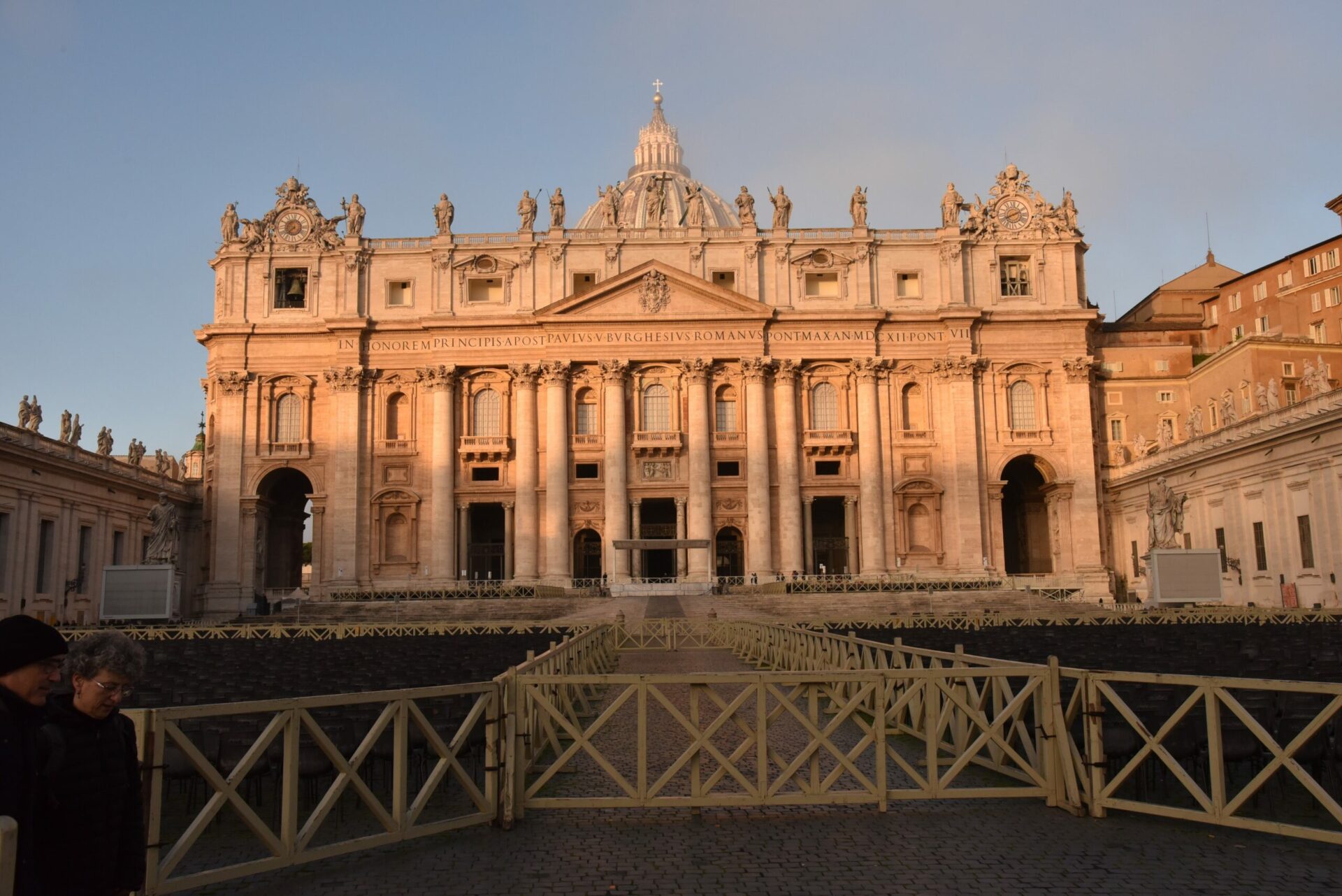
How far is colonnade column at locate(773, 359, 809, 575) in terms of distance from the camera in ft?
200

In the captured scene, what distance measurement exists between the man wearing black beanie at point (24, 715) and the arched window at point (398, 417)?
5942 cm

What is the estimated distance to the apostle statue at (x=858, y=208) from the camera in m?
64.9

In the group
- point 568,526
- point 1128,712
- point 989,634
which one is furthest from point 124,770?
point 568,526

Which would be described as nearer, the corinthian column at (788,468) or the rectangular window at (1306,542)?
the rectangular window at (1306,542)

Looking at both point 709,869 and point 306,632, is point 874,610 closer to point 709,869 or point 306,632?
point 306,632

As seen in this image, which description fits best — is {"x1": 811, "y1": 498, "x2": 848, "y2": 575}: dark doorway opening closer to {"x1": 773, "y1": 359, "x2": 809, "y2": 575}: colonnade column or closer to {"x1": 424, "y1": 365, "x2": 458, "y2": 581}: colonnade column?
{"x1": 773, "y1": 359, "x2": 809, "y2": 575}: colonnade column

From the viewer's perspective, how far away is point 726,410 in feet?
208

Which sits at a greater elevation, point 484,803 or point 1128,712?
point 1128,712

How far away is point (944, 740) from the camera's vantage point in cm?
1472

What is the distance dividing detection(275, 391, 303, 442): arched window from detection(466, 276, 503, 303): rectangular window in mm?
11761

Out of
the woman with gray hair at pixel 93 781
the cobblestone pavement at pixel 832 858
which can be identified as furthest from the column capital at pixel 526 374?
the woman with gray hair at pixel 93 781

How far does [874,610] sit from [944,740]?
105 feet

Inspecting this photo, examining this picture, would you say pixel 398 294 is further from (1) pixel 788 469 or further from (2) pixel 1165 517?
(2) pixel 1165 517

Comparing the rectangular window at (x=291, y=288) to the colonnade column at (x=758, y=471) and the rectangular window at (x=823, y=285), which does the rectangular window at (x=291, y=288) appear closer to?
the colonnade column at (x=758, y=471)
